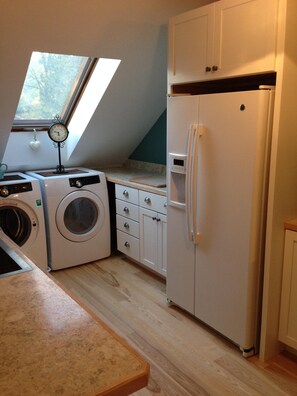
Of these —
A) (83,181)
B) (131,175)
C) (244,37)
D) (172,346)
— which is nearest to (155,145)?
(131,175)

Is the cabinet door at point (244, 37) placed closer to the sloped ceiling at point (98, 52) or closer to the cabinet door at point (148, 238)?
the sloped ceiling at point (98, 52)

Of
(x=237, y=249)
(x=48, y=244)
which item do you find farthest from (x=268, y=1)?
(x=48, y=244)

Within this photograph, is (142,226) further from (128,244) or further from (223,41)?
(223,41)

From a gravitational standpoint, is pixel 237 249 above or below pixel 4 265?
below

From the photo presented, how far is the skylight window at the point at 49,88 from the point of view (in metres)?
3.47

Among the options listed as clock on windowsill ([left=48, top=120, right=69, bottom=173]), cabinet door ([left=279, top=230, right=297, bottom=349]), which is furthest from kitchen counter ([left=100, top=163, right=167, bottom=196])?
cabinet door ([left=279, top=230, right=297, bottom=349])

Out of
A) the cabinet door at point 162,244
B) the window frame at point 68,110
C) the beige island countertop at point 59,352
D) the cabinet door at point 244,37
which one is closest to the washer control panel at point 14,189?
the window frame at point 68,110


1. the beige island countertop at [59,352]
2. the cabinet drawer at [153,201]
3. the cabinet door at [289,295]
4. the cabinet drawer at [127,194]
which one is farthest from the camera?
the cabinet drawer at [127,194]

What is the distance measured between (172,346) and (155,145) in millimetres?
2260

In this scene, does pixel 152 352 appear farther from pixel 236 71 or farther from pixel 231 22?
pixel 231 22

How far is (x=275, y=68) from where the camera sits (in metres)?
1.97

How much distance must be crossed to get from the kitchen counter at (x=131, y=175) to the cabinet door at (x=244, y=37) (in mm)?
1208

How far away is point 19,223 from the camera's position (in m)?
3.46

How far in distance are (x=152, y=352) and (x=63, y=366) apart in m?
1.68
